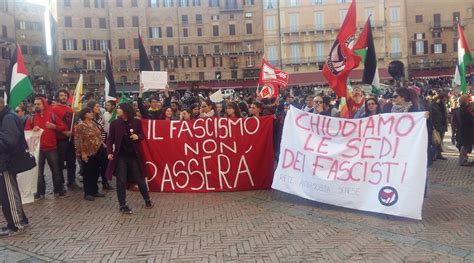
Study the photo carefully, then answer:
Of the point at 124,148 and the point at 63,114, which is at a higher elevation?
the point at 63,114

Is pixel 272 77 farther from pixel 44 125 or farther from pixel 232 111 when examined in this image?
pixel 44 125

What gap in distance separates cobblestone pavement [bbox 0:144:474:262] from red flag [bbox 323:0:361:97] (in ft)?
6.53

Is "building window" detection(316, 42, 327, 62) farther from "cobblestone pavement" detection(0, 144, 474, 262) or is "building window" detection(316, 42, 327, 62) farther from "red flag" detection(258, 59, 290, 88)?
"cobblestone pavement" detection(0, 144, 474, 262)

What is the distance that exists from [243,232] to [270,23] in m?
60.1

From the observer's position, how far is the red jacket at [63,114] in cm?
868

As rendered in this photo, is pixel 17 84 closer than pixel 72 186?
Yes

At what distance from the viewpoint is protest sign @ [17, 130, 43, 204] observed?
7.75 m

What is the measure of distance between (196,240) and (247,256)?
2.76 ft

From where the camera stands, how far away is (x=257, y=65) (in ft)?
212

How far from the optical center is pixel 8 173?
621 centimetres

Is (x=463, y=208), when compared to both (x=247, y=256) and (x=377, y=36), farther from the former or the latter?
(x=377, y=36)

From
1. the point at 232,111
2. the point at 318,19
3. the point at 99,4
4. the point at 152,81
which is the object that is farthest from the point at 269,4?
the point at 232,111

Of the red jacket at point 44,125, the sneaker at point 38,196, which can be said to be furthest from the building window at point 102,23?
the sneaker at point 38,196

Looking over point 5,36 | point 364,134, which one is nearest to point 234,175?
point 364,134
